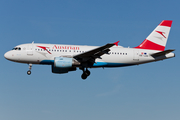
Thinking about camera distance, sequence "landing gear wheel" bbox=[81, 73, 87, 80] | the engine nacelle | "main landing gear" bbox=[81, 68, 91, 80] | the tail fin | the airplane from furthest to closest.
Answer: the tail fin → "landing gear wheel" bbox=[81, 73, 87, 80] → "main landing gear" bbox=[81, 68, 91, 80] → the airplane → the engine nacelle

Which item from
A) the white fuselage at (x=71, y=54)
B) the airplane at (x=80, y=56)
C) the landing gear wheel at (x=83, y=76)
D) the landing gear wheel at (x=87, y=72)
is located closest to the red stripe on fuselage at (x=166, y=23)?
the airplane at (x=80, y=56)

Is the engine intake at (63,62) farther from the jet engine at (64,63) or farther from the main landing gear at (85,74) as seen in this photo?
the main landing gear at (85,74)

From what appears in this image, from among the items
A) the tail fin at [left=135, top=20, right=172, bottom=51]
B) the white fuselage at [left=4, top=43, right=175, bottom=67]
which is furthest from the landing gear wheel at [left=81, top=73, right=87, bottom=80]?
the tail fin at [left=135, top=20, right=172, bottom=51]

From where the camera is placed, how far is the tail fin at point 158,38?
4284cm

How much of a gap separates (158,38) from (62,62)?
15229 mm

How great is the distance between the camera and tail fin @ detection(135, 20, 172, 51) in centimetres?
4284

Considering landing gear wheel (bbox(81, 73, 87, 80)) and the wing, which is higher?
the wing

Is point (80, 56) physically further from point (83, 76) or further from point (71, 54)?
point (83, 76)

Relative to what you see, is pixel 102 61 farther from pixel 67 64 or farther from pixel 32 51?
pixel 32 51

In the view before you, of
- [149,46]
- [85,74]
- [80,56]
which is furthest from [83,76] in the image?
[149,46]

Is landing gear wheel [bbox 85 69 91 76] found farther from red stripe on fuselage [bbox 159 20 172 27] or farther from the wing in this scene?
red stripe on fuselage [bbox 159 20 172 27]

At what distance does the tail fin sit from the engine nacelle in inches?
427

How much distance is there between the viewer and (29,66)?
1501 inches

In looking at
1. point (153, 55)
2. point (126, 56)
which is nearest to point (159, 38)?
point (153, 55)
